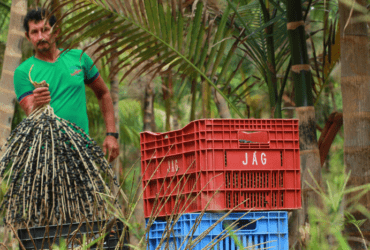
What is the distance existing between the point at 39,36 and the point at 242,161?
5.79ft

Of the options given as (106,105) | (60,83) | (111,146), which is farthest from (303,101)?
(60,83)

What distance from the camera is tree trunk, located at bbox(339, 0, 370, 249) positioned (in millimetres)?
2281

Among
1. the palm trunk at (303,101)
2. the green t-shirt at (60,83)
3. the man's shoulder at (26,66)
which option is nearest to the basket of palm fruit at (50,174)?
the green t-shirt at (60,83)

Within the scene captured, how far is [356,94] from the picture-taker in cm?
233

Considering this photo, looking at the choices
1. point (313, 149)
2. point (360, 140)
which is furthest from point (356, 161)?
point (313, 149)

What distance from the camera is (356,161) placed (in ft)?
7.50

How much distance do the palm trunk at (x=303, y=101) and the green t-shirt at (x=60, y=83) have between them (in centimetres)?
131

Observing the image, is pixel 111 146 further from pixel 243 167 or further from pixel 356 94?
pixel 356 94

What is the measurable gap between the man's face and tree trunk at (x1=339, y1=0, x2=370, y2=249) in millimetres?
1809

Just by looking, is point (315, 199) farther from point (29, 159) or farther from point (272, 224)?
point (29, 159)

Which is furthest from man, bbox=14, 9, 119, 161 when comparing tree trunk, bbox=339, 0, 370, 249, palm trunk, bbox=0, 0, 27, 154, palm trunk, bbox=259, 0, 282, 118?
palm trunk, bbox=0, 0, 27, 154

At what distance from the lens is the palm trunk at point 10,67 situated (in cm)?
490

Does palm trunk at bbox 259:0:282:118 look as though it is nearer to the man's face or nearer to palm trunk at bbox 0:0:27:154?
the man's face

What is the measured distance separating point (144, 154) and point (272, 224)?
2.40 feet
